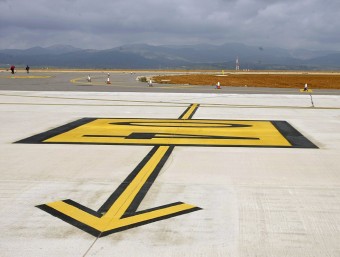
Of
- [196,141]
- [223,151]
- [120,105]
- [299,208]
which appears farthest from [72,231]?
[120,105]

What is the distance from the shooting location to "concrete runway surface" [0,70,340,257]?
4.31 metres

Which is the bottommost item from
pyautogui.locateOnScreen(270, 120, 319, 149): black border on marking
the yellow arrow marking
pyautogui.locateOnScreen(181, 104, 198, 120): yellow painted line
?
the yellow arrow marking

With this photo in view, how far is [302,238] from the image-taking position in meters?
4.40

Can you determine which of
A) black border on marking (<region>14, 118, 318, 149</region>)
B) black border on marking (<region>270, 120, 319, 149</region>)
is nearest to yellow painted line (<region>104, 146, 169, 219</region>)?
black border on marking (<region>14, 118, 318, 149</region>)

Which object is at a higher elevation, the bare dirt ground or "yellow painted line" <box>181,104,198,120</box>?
the bare dirt ground

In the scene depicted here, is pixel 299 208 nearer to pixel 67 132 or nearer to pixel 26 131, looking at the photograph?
pixel 67 132

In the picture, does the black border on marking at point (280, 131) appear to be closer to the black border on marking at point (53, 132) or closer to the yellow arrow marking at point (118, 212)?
the black border on marking at point (53, 132)

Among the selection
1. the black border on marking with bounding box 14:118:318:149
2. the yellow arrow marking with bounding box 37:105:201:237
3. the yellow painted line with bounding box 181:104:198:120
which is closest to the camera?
the yellow arrow marking with bounding box 37:105:201:237

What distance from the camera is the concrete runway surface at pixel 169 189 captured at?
4.31 meters

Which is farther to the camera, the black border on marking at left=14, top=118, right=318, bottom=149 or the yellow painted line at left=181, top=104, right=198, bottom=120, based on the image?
the yellow painted line at left=181, top=104, right=198, bottom=120

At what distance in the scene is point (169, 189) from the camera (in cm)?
605

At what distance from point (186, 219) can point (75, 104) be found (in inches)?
565

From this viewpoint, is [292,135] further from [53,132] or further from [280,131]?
[53,132]

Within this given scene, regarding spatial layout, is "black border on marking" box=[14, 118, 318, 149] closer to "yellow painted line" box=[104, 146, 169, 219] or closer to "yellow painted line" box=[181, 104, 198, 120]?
"yellow painted line" box=[104, 146, 169, 219]
